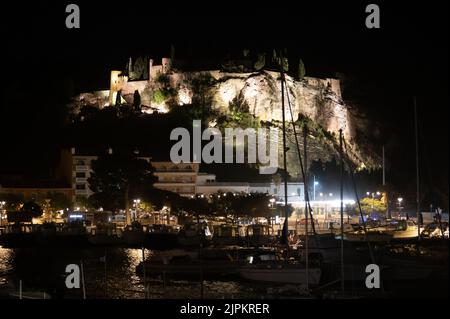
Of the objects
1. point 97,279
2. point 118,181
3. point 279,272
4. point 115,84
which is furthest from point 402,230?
point 115,84

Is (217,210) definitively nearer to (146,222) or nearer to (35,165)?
(146,222)

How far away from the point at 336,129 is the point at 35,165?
122 feet

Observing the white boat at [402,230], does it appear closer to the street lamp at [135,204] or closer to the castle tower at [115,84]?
the street lamp at [135,204]

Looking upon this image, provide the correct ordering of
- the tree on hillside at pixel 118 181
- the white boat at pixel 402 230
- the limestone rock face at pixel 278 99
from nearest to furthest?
the white boat at pixel 402 230 < the tree on hillside at pixel 118 181 < the limestone rock face at pixel 278 99

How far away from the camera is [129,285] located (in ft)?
98.9

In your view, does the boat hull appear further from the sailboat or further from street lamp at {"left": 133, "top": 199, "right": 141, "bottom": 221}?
street lamp at {"left": 133, "top": 199, "right": 141, "bottom": 221}

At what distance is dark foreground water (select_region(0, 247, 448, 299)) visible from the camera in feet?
85.1

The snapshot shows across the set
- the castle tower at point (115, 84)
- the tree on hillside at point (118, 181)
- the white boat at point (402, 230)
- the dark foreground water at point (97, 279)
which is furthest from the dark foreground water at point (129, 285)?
the castle tower at point (115, 84)

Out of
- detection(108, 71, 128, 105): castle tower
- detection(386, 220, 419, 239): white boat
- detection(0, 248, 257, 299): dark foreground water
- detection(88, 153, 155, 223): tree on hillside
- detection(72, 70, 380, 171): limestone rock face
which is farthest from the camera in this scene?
detection(108, 71, 128, 105): castle tower

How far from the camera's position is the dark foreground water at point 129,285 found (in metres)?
25.9

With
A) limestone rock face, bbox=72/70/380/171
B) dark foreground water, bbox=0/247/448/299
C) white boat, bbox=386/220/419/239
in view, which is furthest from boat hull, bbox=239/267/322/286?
limestone rock face, bbox=72/70/380/171

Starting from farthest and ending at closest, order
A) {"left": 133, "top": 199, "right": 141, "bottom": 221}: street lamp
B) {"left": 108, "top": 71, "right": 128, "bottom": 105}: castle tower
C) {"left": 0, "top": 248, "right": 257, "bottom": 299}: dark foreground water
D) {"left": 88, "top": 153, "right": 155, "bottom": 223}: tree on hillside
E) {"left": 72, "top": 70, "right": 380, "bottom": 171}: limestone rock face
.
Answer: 1. {"left": 108, "top": 71, "right": 128, "bottom": 105}: castle tower
2. {"left": 72, "top": 70, "right": 380, "bottom": 171}: limestone rock face
3. {"left": 133, "top": 199, "right": 141, "bottom": 221}: street lamp
4. {"left": 88, "top": 153, "right": 155, "bottom": 223}: tree on hillside
5. {"left": 0, "top": 248, "right": 257, "bottom": 299}: dark foreground water

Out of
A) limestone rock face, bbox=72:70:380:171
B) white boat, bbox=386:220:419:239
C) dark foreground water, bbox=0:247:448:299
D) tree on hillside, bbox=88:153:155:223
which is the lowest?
dark foreground water, bbox=0:247:448:299
